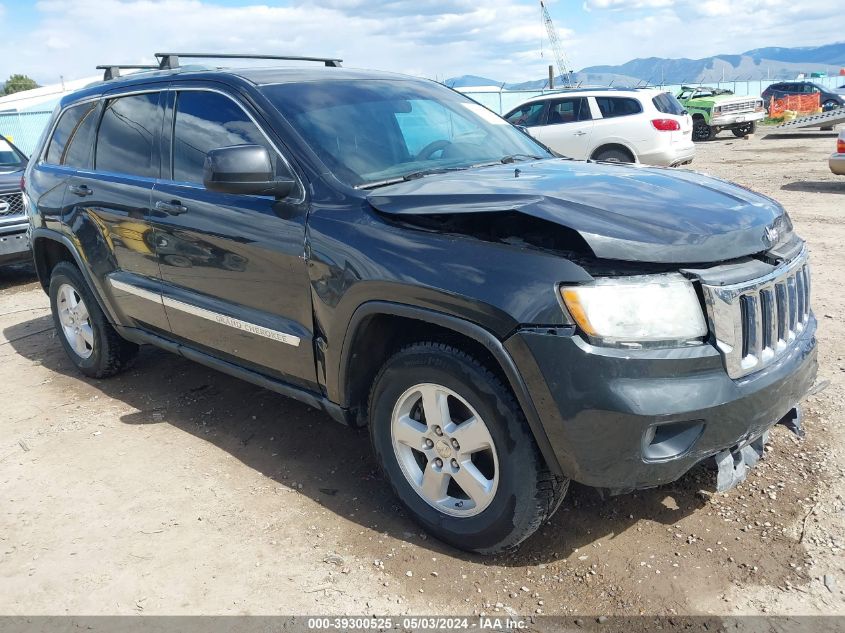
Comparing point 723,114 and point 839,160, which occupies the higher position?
point 723,114

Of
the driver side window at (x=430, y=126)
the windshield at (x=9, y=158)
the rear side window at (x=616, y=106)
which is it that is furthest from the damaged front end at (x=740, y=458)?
the rear side window at (x=616, y=106)

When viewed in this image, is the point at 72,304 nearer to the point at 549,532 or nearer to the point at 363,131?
the point at 363,131

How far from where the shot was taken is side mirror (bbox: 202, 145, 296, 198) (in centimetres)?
303

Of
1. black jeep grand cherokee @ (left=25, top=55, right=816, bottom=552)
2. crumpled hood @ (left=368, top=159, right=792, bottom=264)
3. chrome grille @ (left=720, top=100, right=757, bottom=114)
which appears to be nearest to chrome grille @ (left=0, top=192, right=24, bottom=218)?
black jeep grand cherokee @ (left=25, top=55, right=816, bottom=552)

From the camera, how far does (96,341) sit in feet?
16.2

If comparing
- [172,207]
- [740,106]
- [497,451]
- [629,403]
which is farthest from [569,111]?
[740,106]

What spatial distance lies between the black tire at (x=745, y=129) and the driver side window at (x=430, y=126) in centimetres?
2237

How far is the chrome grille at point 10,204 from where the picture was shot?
8.30 meters

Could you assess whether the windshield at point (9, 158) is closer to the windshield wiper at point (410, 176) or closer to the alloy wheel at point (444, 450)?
the windshield wiper at point (410, 176)

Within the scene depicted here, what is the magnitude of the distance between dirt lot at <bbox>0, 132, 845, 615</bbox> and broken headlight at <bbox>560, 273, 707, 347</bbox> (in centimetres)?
100

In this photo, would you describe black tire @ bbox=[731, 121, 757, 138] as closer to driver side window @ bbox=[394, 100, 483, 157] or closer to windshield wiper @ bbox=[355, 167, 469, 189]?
driver side window @ bbox=[394, 100, 483, 157]

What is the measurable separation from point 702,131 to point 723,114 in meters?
0.84

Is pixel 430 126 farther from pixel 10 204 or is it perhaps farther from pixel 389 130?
pixel 10 204

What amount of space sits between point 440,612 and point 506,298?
1.17 metres
